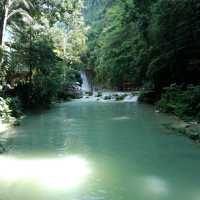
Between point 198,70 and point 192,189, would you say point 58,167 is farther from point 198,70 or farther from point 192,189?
point 198,70

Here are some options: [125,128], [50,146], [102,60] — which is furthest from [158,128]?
[102,60]

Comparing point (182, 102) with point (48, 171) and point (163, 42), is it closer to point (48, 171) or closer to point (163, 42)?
point (163, 42)

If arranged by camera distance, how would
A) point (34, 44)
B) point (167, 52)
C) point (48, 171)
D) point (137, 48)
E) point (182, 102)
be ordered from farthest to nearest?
1. point (137, 48)
2. point (34, 44)
3. point (167, 52)
4. point (182, 102)
5. point (48, 171)

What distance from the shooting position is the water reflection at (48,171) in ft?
30.7

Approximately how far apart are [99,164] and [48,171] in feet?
4.56

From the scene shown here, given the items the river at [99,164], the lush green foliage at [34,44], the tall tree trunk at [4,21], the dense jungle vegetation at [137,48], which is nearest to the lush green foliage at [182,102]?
the dense jungle vegetation at [137,48]

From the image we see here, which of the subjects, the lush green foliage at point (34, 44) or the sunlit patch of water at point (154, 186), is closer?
the sunlit patch of water at point (154, 186)

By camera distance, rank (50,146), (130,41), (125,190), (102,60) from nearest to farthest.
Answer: (125,190), (50,146), (130,41), (102,60)

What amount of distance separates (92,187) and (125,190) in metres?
0.70

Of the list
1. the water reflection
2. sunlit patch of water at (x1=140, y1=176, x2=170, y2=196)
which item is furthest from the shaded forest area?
sunlit patch of water at (x1=140, y1=176, x2=170, y2=196)

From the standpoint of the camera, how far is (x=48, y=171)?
10398mm

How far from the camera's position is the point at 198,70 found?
81.1 ft

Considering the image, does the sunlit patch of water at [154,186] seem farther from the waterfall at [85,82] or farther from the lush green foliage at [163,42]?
the waterfall at [85,82]

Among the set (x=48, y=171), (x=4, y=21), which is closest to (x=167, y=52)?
(x=4, y=21)
